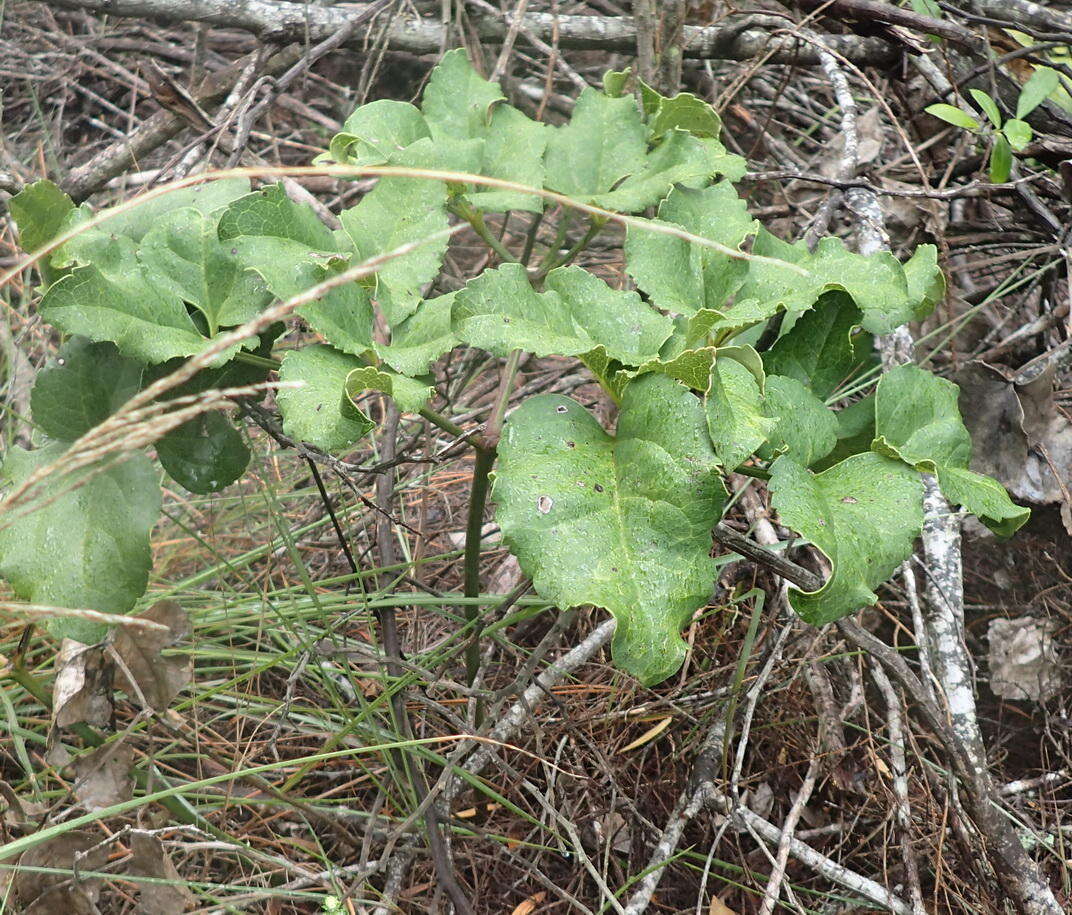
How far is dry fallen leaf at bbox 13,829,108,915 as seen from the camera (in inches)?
51.3

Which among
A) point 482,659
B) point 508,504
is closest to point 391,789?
point 482,659

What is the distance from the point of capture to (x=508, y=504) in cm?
99

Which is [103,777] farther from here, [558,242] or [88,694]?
[558,242]

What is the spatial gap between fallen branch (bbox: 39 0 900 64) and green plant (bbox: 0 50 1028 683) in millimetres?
1175

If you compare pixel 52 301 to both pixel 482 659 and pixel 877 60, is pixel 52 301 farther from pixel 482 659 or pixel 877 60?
pixel 877 60

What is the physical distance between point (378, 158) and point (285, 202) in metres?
0.20

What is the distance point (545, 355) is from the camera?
1013 mm

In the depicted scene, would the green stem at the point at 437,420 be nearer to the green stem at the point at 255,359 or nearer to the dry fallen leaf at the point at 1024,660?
the green stem at the point at 255,359

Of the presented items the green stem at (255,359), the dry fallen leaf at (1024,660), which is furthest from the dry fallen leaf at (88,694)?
the dry fallen leaf at (1024,660)

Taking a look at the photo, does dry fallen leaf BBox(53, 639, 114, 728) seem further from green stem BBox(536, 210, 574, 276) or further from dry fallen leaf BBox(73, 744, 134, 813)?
green stem BBox(536, 210, 574, 276)

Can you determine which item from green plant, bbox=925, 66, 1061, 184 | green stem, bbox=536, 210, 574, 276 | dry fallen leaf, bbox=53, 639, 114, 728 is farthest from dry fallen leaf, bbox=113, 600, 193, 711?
green plant, bbox=925, 66, 1061, 184

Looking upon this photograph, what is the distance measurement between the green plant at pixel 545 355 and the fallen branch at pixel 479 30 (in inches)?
46.3

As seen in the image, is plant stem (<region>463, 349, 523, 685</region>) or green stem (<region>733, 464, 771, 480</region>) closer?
green stem (<region>733, 464, 771, 480</region>)

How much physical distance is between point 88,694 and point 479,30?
2036 millimetres
